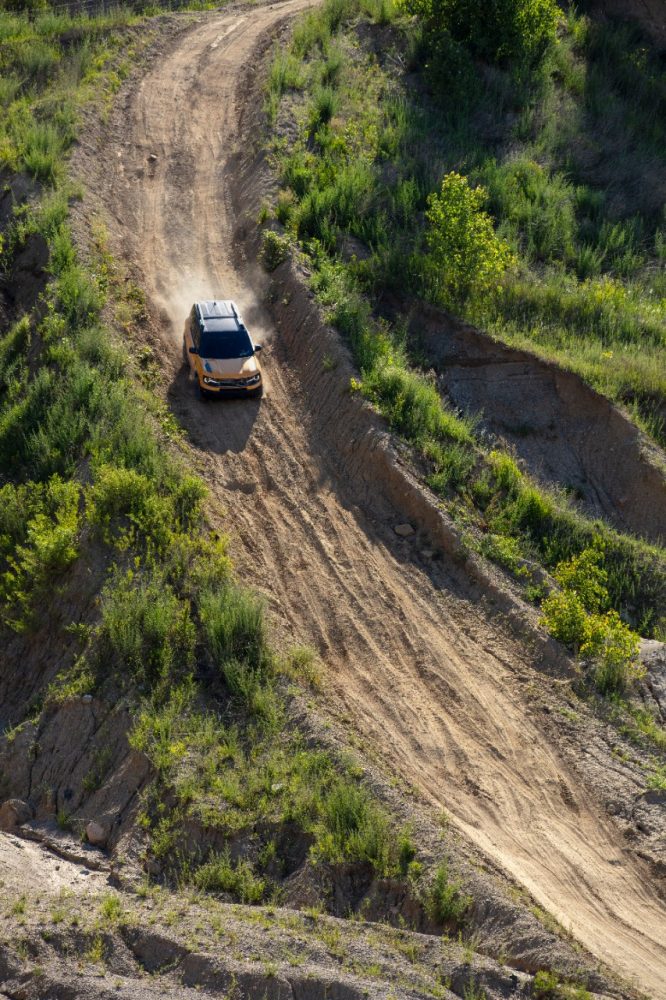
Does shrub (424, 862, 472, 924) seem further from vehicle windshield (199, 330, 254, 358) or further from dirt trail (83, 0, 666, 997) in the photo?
vehicle windshield (199, 330, 254, 358)

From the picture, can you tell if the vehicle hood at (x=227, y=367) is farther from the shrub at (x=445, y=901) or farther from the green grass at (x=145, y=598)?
the shrub at (x=445, y=901)

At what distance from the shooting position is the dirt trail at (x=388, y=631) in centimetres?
1289

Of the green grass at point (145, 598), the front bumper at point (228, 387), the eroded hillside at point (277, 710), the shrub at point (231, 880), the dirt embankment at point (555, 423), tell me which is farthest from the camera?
the front bumper at point (228, 387)

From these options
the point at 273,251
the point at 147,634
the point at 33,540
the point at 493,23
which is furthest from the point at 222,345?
the point at 493,23

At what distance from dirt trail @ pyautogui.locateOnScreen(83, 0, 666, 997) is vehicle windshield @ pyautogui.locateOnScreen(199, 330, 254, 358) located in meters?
0.97

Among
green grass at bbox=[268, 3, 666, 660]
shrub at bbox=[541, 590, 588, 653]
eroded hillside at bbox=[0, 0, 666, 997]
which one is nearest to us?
eroded hillside at bbox=[0, 0, 666, 997]

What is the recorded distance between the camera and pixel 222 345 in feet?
65.4

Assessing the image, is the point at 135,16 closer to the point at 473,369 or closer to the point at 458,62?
the point at 458,62

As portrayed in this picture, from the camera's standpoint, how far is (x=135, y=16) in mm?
32219

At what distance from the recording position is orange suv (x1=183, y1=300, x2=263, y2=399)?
19.7 meters

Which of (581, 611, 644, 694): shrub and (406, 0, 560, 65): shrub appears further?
(406, 0, 560, 65): shrub

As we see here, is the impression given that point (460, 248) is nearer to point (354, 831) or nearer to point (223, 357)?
point (223, 357)

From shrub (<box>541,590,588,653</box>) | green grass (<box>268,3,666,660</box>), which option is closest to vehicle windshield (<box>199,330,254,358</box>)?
green grass (<box>268,3,666,660</box>)

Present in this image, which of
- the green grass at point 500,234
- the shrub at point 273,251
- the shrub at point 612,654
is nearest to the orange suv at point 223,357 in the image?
the green grass at point 500,234
